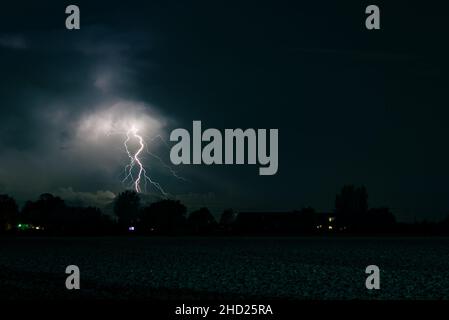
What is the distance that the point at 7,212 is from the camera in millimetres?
178125

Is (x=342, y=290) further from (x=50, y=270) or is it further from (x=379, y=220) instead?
(x=379, y=220)

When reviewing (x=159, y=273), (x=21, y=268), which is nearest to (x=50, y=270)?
(x=21, y=268)

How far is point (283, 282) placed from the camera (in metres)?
22.2

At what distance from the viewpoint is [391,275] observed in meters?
25.4

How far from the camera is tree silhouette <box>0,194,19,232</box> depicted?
177 metres

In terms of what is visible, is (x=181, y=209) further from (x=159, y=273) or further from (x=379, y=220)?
(x=159, y=273)

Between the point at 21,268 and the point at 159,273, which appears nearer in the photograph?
the point at 159,273

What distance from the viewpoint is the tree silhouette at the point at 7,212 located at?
176875mm

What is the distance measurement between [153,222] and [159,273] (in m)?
168
